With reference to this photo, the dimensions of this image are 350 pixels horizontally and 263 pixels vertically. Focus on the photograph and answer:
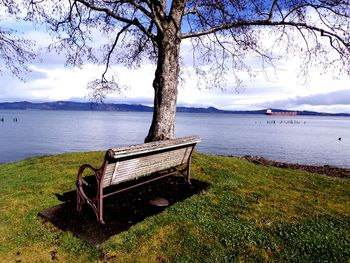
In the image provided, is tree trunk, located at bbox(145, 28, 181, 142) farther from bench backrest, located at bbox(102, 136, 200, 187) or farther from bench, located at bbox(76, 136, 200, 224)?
bench, located at bbox(76, 136, 200, 224)

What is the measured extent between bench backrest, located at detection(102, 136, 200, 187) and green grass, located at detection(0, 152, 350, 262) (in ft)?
3.32

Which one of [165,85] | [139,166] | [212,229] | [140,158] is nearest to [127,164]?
[140,158]

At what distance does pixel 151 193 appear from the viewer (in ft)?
24.0

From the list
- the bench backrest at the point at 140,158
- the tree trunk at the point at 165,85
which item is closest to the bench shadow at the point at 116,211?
the bench backrest at the point at 140,158

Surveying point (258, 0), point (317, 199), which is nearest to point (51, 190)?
point (317, 199)

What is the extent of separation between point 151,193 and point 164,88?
387 cm

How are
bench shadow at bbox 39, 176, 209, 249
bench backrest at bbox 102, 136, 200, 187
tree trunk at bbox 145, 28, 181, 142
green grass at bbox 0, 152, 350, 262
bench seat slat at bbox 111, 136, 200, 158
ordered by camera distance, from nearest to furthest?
green grass at bbox 0, 152, 350, 262, bench seat slat at bbox 111, 136, 200, 158, bench backrest at bbox 102, 136, 200, 187, bench shadow at bbox 39, 176, 209, 249, tree trunk at bbox 145, 28, 181, 142

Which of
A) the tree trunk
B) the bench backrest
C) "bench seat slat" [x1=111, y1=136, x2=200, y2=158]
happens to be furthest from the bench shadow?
the tree trunk

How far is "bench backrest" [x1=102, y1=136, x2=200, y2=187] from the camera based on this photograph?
522cm

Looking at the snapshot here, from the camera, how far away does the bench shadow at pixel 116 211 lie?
5.46m

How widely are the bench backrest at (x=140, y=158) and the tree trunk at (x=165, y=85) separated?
212cm

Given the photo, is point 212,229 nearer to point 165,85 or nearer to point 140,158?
point 140,158

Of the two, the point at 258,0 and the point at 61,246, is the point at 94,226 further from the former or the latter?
the point at 258,0

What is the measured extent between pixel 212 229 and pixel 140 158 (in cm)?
202
